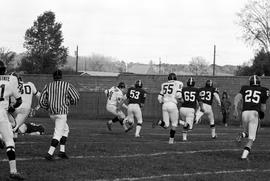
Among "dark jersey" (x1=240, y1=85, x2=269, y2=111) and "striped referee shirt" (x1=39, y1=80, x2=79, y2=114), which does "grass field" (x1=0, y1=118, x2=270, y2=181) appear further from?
"dark jersey" (x1=240, y1=85, x2=269, y2=111)

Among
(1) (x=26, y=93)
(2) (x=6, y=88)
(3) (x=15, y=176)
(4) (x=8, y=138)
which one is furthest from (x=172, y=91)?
(3) (x=15, y=176)

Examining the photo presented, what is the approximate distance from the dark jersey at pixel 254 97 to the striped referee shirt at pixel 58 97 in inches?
163

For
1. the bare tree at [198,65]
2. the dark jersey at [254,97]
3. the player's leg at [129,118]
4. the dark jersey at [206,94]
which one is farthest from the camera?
the bare tree at [198,65]

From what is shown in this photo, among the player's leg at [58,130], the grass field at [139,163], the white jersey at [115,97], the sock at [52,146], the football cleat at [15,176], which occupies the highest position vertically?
the white jersey at [115,97]

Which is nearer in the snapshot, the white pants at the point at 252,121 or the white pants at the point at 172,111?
the white pants at the point at 252,121

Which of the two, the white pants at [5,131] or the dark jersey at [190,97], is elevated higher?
the dark jersey at [190,97]

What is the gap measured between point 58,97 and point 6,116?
7.24 feet

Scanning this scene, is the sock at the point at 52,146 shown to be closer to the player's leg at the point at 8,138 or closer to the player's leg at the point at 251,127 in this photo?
the player's leg at the point at 8,138

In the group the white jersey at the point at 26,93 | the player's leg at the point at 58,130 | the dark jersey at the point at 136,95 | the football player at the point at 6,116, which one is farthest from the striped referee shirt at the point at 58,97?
the dark jersey at the point at 136,95

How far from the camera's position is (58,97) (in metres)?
11.7

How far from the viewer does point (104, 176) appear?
9.66 meters

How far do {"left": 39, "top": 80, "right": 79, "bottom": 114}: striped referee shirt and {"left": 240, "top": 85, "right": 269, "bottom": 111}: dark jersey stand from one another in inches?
163

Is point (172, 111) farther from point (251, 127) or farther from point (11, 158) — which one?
point (11, 158)

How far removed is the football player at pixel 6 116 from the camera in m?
9.18
